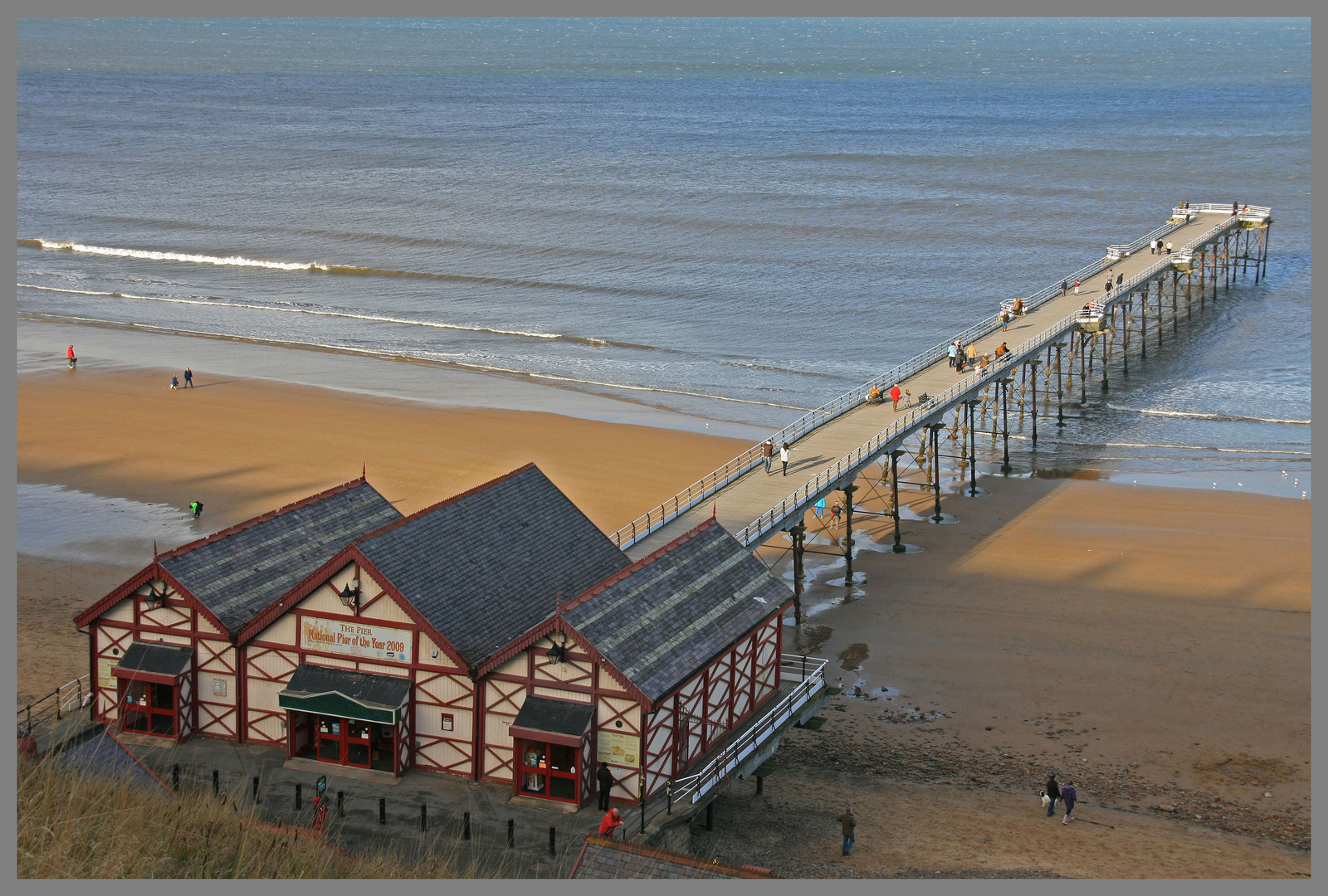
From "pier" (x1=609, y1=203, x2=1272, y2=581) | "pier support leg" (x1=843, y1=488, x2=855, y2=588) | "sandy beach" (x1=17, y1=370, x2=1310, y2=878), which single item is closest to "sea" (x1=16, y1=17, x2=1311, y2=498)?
"pier" (x1=609, y1=203, x2=1272, y2=581)

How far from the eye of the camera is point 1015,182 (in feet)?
329

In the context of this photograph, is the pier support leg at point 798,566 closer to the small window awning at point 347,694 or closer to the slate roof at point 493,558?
the slate roof at point 493,558

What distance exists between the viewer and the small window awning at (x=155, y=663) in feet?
80.1

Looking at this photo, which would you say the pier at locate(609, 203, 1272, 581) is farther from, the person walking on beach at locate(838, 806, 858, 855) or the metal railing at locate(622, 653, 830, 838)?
the person walking on beach at locate(838, 806, 858, 855)

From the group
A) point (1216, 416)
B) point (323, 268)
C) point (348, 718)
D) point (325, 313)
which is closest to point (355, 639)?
point (348, 718)

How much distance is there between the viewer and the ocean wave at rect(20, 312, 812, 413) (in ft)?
180

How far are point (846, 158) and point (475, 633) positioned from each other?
9341 cm

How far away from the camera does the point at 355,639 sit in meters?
23.8

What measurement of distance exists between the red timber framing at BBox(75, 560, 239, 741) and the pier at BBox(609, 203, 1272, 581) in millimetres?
9295

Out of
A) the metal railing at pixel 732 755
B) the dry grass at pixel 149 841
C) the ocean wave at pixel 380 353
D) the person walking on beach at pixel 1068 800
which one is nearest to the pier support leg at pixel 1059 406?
the ocean wave at pixel 380 353

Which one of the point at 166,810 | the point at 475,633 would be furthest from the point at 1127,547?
the point at 166,810

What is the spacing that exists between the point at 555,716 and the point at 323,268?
2443 inches

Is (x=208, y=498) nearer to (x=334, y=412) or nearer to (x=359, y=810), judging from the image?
(x=334, y=412)

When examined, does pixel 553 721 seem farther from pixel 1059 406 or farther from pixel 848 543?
pixel 1059 406
